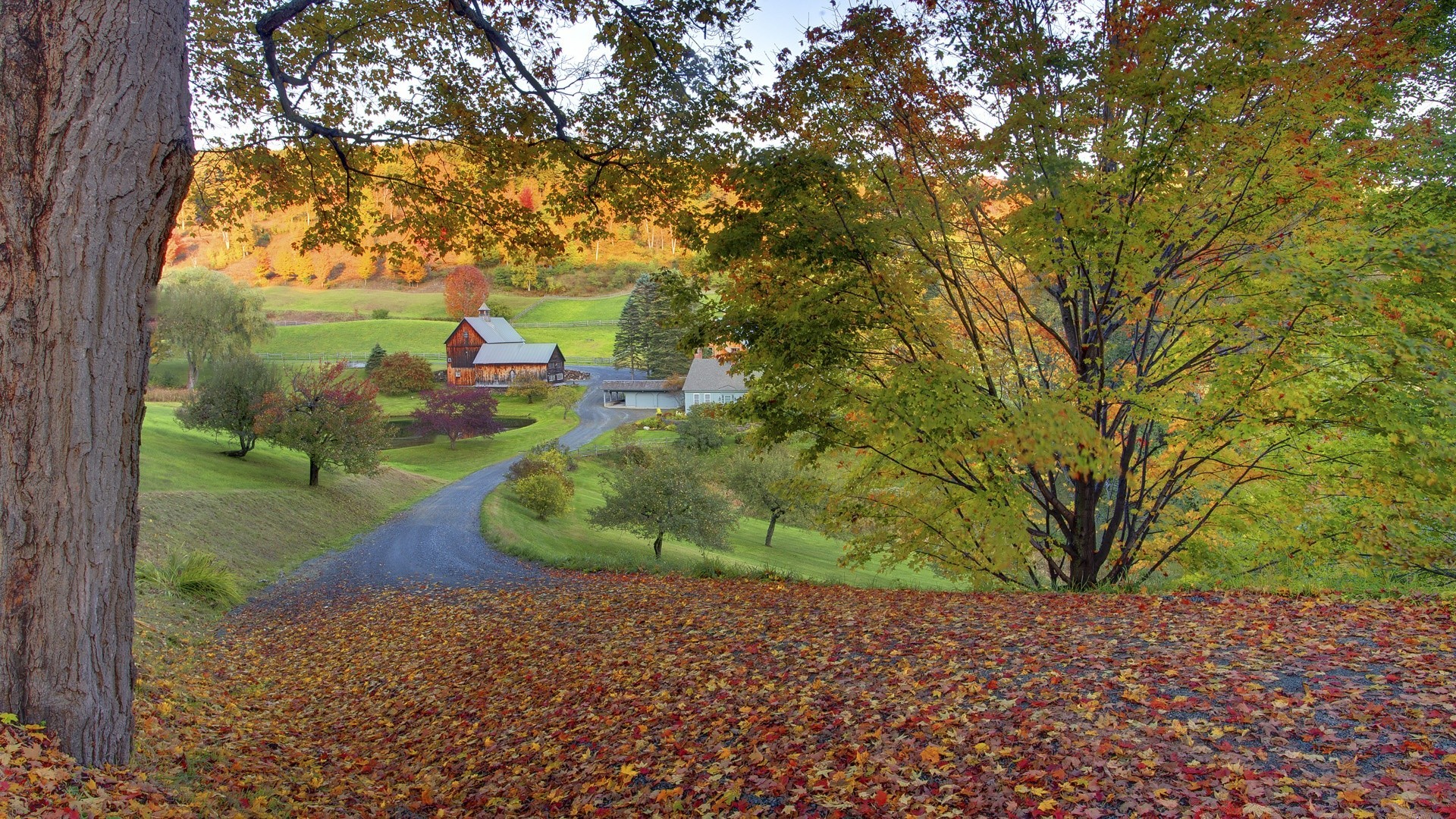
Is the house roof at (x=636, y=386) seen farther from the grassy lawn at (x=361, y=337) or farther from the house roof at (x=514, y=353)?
the grassy lawn at (x=361, y=337)

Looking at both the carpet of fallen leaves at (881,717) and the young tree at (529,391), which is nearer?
the carpet of fallen leaves at (881,717)

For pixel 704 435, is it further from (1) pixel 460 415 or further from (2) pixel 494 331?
(2) pixel 494 331

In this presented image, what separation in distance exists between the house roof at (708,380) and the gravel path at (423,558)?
2237 cm

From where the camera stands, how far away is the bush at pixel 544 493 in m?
27.5

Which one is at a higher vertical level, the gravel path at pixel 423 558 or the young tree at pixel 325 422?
the young tree at pixel 325 422


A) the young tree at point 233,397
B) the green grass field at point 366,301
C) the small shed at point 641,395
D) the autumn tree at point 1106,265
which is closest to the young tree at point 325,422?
the young tree at point 233,397

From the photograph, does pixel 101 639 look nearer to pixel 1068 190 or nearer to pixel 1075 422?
pixel 1075 422

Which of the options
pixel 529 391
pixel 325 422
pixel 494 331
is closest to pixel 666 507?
pixel 325 422

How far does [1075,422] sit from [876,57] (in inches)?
185

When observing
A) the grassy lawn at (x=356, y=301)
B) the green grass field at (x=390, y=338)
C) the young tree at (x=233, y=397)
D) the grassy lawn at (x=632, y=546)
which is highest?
the grassy lawn at (x=356, y=301)

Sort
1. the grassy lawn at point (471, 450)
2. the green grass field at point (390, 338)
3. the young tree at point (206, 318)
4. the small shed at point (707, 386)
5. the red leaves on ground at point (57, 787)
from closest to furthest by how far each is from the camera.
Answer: the red leaves on ground at point (57, 787)
the grassy lawn at point (471, 450)
the young tree at point (206, 318)
the small shed at point (707, 386)
the green grass field at point (390, 338)

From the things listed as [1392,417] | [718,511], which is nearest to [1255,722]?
[1392,417]

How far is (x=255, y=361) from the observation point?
29.2 metres

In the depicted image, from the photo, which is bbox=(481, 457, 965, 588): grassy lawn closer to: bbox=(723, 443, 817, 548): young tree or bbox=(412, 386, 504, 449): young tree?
bbox=(723, 443, 817, 548): young tree
